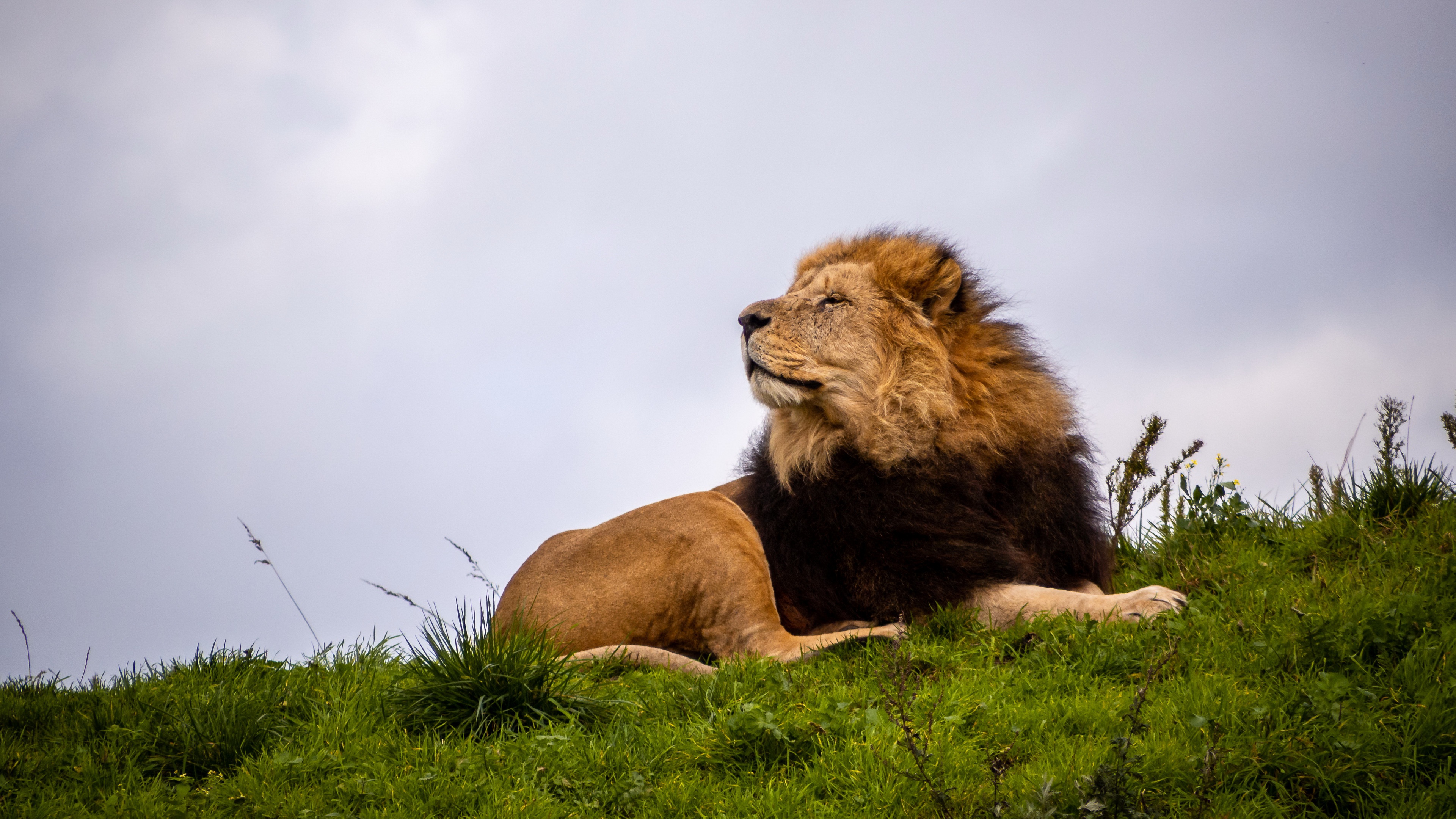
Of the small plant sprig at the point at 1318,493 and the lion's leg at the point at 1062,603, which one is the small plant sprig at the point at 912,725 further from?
the small plant sprig at the point at 1318,493

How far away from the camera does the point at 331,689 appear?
13.9ft

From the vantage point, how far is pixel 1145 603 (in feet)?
14.2

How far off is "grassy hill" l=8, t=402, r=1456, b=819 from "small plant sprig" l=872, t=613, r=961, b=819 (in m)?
0.01

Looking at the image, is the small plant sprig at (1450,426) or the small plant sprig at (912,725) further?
the small plant sprig at (1450,426)

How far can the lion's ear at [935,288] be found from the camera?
17.1ft

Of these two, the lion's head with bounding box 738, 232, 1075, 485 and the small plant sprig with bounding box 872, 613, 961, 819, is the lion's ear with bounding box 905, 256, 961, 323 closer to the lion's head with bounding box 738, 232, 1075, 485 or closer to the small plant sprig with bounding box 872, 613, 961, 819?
the lion's head with bounding box 738, 232, 1075, 485

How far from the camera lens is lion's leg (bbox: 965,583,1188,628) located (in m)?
4.32

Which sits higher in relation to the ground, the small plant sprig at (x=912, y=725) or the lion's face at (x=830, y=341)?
the lion's face at (x=830, y=341)

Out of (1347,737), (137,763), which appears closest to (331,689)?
(137,763)

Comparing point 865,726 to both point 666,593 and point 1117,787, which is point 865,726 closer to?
point 1117,787

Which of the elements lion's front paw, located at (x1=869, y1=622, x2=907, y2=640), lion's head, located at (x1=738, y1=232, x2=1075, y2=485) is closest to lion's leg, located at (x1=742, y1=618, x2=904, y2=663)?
lion's front paw, located at (x1=869, y1=622, x2=907, y2=640)

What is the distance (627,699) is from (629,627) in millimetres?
758

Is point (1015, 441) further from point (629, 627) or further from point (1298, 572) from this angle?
point (629, 627)

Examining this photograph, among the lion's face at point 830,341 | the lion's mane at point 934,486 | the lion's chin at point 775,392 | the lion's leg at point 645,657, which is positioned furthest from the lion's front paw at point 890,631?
the lion's chin at point 775,392
